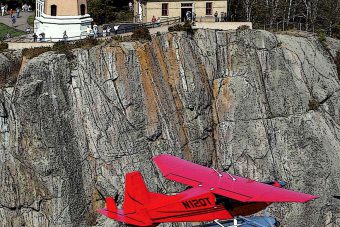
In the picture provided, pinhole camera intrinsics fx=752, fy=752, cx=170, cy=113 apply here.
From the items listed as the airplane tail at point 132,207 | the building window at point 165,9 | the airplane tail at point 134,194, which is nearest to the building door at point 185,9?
the building window at point 165,9

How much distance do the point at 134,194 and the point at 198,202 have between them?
3255 mm

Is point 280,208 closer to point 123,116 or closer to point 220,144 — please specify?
point 220,144

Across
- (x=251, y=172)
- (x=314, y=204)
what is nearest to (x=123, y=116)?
(x=251, y=172)

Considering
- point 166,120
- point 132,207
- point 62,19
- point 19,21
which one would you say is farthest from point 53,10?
point 132,207

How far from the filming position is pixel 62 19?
6172cm

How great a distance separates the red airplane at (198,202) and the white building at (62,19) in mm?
26233

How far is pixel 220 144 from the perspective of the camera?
58.8 meters

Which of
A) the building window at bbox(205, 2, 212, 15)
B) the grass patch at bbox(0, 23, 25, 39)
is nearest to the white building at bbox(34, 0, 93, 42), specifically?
the grass patch at bbox(0, 23, 25, 39)

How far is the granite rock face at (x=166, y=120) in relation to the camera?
52312mm

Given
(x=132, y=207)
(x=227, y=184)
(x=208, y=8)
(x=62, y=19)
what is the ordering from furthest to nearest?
(x=208, y=8), (x=62, y=19), (x=227, y=184), (x=132, y=207)

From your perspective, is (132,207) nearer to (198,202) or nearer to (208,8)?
(198,202)

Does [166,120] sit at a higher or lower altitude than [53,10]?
lower

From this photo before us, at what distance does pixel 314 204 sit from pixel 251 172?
217 inches

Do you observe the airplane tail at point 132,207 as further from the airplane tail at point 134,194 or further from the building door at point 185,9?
the building door at point 185,9
